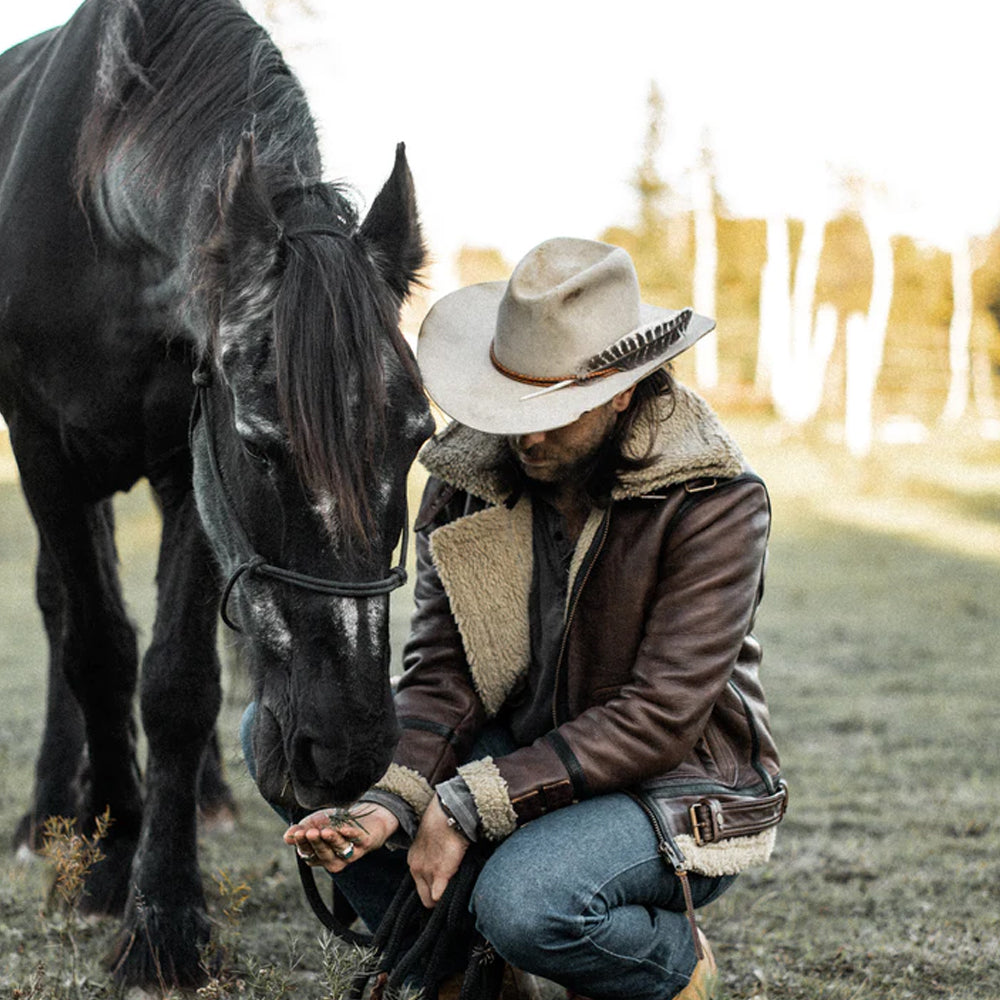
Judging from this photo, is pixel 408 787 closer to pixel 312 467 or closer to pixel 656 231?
pixel 312 467

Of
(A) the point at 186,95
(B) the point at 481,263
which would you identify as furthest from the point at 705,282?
Result: (A) the point at 186,95

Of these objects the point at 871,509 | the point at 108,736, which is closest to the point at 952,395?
the point at 871,509

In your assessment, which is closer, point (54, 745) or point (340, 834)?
point (340, 834)

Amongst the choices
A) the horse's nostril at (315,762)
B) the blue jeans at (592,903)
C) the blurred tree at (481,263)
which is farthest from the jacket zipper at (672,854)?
the blurred tree at (481,263)

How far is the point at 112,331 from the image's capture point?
3.01 meters

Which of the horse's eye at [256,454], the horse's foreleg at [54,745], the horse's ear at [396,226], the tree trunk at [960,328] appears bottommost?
the tree trunk at [960,328]

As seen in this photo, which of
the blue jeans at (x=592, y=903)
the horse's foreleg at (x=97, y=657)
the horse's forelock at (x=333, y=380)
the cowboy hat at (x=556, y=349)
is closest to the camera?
the horse's forelock at (x=333, y=380)

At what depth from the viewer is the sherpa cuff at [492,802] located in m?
2.39

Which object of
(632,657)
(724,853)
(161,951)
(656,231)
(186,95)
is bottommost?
(656,231)

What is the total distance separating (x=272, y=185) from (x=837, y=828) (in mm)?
3069

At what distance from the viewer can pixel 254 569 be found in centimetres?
224

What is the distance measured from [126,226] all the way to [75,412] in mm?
489

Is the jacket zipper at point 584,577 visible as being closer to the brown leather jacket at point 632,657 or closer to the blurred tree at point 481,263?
the brown leather jacket at point 632,657

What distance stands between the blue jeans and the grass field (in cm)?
42
